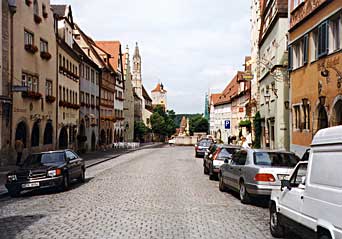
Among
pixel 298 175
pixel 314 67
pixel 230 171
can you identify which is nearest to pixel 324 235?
pixel 298 175

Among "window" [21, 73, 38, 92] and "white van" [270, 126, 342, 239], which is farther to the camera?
"window" [21, 73, 38, 92]

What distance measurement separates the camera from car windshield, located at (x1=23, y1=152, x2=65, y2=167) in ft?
57.1

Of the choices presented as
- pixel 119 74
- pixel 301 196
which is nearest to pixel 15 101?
pixel 301 196

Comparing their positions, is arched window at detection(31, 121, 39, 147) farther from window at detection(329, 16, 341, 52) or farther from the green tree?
the green tree

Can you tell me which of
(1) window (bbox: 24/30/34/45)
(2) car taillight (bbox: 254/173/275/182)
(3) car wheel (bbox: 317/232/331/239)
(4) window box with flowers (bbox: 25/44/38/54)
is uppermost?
(1) window (bbox: 24/30/34/45)

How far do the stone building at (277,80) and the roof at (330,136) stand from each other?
69.8ft

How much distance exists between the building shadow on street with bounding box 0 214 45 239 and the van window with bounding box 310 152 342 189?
5551 mm

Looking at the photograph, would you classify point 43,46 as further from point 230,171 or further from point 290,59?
point 230,171

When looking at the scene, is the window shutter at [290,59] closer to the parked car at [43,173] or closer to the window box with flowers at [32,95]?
the parked car at [43,173]

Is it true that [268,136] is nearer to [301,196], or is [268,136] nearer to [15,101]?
[15,101]

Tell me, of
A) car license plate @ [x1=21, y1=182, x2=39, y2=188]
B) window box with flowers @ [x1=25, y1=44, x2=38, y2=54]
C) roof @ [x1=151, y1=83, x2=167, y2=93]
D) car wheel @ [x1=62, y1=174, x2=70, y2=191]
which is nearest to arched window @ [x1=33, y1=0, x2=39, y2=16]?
window box with flowers @ [x1=25, y1=44, x2=38, y2=54]

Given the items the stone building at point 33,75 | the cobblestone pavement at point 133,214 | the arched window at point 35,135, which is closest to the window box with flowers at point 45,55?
the stone building at point 33,75

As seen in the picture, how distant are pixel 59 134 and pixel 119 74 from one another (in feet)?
122

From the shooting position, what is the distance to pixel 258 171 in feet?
41.2
